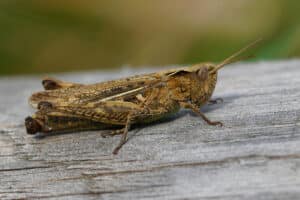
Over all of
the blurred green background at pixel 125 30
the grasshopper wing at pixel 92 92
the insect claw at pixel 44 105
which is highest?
the blurred green background at pixel 125 30

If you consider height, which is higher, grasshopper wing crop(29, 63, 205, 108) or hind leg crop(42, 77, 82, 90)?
hind leg crop(42, 77, 82, 90)

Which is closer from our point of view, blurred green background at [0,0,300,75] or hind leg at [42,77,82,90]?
Result: hind leg at [42,77,82,90]

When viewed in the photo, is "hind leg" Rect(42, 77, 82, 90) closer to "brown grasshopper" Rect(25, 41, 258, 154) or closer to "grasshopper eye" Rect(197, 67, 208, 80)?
"brown grasshopper" Rect(25, 41, 258, 154)

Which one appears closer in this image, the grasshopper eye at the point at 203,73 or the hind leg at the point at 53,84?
the grasshopper eye at the point at 203,73

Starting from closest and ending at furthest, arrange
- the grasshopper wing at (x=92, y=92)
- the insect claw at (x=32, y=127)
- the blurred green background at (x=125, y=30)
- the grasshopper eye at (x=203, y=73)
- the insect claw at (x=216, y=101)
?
the insect claw at (x=32, y=127)
the grasshopper eye at (x=203, y=73)
the grasshopper wing at (x=92, y=92)
the insect claw at (x=216, y=101)
the blurred green background at (x=125, y=30)

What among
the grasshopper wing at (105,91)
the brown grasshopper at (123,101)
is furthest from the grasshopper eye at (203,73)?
the grasshopper wing at (105,91)

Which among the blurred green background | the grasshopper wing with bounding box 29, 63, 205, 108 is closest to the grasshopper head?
the grasshopper wing with bounding box 29, 63, 205, 108

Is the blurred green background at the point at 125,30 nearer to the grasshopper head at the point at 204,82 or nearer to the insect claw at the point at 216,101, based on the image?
the insect claw at the point at 216,101
